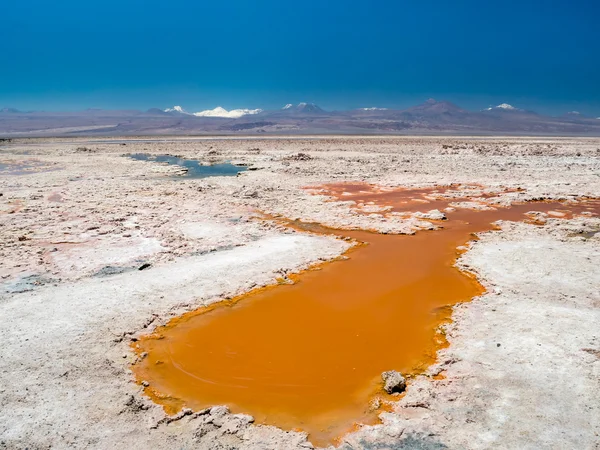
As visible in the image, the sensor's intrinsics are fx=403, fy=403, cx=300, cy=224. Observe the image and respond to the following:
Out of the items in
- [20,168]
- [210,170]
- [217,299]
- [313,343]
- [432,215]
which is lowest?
[313,343]

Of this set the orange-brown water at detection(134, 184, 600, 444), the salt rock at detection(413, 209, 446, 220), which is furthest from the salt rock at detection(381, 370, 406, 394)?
the salt rock at detection(413, 209, 446, 220)

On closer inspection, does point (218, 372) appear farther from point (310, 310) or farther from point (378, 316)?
point (378, 316)

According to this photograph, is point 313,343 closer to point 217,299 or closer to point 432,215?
point 217,299

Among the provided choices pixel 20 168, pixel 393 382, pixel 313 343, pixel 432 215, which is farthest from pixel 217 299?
pixel 20 168

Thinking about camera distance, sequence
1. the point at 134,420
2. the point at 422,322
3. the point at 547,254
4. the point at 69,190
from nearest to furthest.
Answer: the point at 134,420 → the point at 422,322 → the point at 547,254 → the point at 69,190

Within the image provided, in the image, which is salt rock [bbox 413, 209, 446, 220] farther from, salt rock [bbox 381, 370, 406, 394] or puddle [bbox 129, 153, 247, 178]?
puddle [bbox 129, 153, 247, 178]

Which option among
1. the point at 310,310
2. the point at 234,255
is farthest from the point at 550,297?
the point at 234,255

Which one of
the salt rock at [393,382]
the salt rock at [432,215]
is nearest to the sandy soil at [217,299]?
the salt rock at [393,382]
